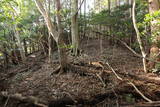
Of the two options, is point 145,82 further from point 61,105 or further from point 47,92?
point 47,92

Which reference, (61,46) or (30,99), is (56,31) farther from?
(30,99)

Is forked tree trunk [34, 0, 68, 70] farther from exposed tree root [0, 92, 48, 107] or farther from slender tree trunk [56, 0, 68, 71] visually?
exposed tree root [0, 92, 48, 107]

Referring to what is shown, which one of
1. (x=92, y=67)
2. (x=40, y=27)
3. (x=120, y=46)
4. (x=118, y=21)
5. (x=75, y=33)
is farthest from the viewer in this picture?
(x=40, y=27)

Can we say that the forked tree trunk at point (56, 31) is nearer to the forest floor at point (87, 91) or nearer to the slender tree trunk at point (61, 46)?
the slender tree trunk at point (61, 46)

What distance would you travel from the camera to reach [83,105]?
3082 mm

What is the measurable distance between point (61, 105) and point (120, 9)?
8659 millimetres

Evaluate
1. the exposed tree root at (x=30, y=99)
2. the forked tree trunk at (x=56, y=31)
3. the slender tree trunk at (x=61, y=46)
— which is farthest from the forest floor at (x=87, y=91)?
the forked tree trunk at (x=56, y=31)

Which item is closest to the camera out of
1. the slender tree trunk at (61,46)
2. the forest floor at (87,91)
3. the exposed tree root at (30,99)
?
the exposed tree root at (30,99)

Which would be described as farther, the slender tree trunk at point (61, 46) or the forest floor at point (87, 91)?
the slender tree trunk at point (61, 46)

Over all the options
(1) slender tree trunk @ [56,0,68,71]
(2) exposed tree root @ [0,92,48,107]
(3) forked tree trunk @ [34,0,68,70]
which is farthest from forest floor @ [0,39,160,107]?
(3) forked tree trunk @ [34,0,68,70]

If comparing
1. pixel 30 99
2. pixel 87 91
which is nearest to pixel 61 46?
pixel 87 91

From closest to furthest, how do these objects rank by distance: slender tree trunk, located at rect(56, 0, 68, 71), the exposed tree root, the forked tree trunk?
the exposed tree root
the forked tree trunk
slender tree trunk, located at rect(56, 0, 68, 71)

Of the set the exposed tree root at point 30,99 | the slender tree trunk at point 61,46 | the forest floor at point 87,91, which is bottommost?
the forest floor at point 87,91

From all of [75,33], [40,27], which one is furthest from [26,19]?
[75,33]
